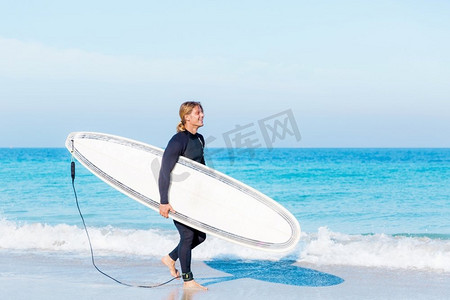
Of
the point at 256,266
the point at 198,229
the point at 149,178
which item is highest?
the point at 149,178

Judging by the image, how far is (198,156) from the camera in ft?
15.0

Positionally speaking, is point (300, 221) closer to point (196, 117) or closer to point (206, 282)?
point (206, 282)

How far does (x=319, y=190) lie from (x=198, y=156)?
12267 millimetres

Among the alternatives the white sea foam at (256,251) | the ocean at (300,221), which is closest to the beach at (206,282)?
the white sea foam at (256,251)

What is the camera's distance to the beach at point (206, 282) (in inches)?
176

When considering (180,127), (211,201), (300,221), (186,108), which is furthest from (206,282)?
(300,221)

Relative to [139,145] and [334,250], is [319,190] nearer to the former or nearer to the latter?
[334,250]

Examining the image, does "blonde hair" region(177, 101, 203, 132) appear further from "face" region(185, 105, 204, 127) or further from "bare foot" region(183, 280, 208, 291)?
"bare foot" region(183, 280, 208, 291)

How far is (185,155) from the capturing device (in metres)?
4.53

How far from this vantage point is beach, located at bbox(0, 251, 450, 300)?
4.46 metres

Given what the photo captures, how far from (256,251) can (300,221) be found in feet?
14.0

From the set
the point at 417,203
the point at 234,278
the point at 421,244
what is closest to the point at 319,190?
the point at 417,203

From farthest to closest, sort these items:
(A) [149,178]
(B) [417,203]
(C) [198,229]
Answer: (B) [417,203] → (A) [149,178] → (C) [198,229]

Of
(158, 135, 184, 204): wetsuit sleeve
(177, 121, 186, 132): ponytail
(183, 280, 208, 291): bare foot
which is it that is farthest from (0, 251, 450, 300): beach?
(177, 121, 186, 132): ponytail
